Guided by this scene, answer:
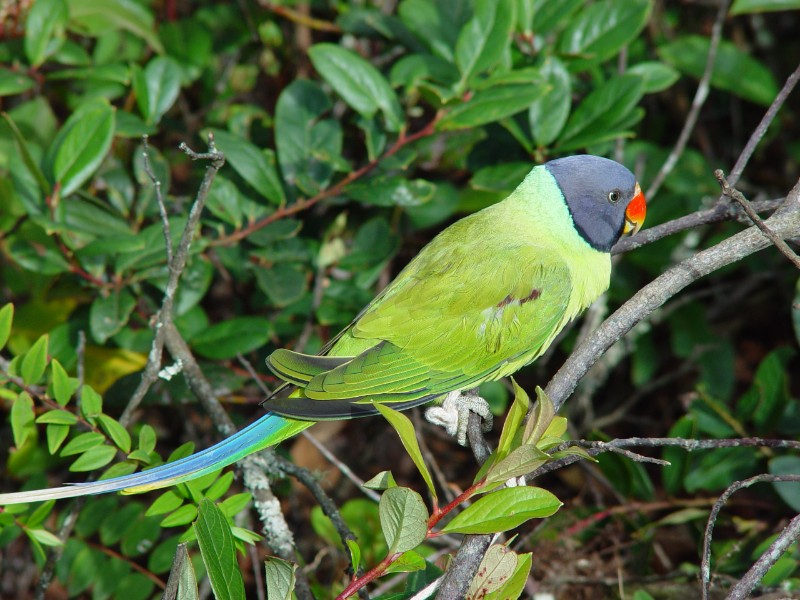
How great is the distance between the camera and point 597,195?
8.03ft

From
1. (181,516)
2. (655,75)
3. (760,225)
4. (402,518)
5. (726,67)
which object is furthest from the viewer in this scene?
(726,67)

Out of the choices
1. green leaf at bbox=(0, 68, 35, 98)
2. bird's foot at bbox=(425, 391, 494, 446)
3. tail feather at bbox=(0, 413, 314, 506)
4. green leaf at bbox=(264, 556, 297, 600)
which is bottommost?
bird's foot at bbox=(425, 391, 494, 446)

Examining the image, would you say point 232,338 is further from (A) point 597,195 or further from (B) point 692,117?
(B) point 692,117

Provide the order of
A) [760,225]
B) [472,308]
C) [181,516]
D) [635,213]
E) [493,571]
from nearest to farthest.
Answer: [493,571]
[760,225]
[181,516]
[472,308]
[635,213]

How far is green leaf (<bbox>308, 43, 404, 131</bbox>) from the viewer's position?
252cm

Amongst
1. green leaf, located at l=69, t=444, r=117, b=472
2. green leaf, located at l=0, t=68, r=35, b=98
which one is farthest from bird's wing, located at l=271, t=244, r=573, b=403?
green leaf, located at l=0, t=68, r=35, b=98

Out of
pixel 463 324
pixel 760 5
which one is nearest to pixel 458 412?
pixel 463 324

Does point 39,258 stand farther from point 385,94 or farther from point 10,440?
point 385,94

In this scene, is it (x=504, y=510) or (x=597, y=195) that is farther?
(x=597, y=195)

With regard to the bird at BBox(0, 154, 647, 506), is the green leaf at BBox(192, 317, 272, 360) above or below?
below

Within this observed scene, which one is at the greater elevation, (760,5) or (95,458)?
(760,5)

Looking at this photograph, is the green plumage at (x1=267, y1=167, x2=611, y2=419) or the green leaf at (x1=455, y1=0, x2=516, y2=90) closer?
the green plumage at (x1=267, y1=167, x2=611, y2=419)

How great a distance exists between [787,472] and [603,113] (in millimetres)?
1182

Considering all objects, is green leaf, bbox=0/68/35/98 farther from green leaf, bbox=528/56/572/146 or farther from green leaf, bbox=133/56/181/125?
green leaf, bbox=528/56/572/146
